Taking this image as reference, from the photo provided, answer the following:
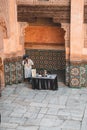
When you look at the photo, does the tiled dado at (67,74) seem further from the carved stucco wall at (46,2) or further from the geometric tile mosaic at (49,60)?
the carved stucco wall at (46,2)

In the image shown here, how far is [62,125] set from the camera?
Answer: 27.4 feet

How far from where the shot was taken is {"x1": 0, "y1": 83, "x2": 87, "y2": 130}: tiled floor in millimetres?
8406

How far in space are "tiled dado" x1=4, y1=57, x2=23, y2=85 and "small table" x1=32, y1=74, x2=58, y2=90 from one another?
2.52ft

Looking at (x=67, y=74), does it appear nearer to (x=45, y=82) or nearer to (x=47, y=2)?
(x=45, y=82)

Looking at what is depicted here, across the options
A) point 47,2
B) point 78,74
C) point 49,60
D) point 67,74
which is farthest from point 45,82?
point 47,2

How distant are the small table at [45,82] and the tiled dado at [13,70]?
2.52ft

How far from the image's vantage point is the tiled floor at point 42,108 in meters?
8.41

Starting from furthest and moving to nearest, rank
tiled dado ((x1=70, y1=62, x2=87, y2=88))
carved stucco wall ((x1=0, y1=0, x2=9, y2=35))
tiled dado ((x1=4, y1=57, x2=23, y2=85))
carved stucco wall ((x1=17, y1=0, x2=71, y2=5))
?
tiled dado ((x1=4, y1=57, x2=23, y2=85)), tiled dado ((x1=70, y1=62, x2=87, y2=88)), carved stucco wall ((x1=17, y1=0, x2=71, y2=5)), carved stucco wall ((x1=0, y1=0, x2=9, y2=35))

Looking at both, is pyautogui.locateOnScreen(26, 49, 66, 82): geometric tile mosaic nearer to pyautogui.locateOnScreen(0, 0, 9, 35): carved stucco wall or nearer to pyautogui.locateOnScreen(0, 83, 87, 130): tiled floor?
pyautogui.locateOnScreen(0, 83, 87, 130): tiled floor

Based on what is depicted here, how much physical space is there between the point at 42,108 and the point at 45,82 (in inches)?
59.6

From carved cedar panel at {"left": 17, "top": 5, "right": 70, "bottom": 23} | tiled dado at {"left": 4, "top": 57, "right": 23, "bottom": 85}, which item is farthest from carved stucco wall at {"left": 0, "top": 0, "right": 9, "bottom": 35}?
tiled dado at {"left": 4, "top": 57, "right": 23, "bottom": 85}

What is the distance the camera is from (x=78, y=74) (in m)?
10.8

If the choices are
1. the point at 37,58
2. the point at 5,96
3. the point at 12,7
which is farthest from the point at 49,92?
the point at 12,7

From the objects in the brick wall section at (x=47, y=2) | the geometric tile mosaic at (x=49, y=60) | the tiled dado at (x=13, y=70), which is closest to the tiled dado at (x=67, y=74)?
the geometric tile mosaic at (x=49, y=60)
